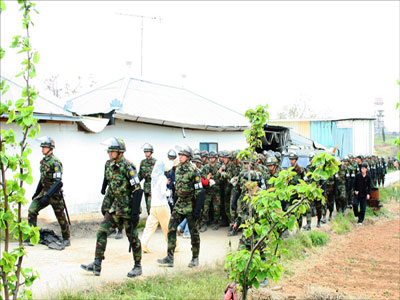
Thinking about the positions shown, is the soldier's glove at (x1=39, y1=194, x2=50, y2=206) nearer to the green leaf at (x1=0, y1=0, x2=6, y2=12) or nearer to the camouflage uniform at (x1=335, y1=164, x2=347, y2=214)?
the green leaf at (x1=0, y1=0, x2=6, y2=12)

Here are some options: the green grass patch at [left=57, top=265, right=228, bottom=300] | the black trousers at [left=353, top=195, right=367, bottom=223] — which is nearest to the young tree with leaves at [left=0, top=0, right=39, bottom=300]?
the green grass patch at [left=57, top=265, right=228, bottom=300]

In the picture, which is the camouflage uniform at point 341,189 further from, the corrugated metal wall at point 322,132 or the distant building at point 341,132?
the corrugated metal wall at point 322,132

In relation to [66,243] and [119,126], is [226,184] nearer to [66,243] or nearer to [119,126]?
[119,126]

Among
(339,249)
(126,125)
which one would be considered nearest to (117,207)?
(126,125)

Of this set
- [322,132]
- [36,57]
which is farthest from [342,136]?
[36,57]

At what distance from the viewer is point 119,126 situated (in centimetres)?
1158

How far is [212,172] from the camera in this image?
11070 millimetres

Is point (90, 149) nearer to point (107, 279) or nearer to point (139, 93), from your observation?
point (139, 93)

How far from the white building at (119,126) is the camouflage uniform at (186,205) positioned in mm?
4032

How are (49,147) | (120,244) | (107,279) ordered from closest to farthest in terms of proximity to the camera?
(107,279) < (49,147) < (120,244)

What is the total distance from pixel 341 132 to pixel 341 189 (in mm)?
15872

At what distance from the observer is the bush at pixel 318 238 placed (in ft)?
33.9

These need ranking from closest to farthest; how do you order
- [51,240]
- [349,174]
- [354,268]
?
[51,240] < [354,268] < [349,174]

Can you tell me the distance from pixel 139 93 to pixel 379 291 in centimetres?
922
